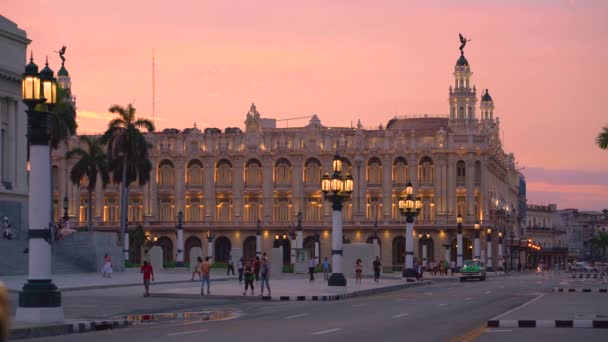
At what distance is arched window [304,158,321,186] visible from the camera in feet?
420

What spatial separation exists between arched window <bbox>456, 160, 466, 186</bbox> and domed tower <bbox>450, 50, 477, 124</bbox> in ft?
18.5

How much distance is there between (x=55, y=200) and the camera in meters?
132

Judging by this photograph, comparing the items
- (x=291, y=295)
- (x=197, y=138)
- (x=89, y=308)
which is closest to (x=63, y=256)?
(x=291, y=295)

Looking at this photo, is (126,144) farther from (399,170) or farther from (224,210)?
(399,170)

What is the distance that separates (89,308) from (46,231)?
407 inches

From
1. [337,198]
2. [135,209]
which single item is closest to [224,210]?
[135,209]

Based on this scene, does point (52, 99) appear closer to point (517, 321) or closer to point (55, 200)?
point (517, 321)

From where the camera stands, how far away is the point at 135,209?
131500 millimetres

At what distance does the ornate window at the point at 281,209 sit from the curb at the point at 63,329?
100796 mm

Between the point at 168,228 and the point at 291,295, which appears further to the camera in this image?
the point at 168,228

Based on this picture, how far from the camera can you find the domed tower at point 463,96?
12838 cm

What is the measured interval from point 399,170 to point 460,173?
6857 millimetres

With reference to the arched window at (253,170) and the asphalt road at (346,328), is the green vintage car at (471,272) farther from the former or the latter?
the arched window at (253,170)

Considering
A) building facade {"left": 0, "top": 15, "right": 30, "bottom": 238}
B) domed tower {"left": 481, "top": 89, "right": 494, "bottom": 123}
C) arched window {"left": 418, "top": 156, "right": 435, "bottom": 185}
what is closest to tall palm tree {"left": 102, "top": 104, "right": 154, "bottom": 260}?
building facade {"left": 0, "top": 15, "right": 30, "bottom": 238}
